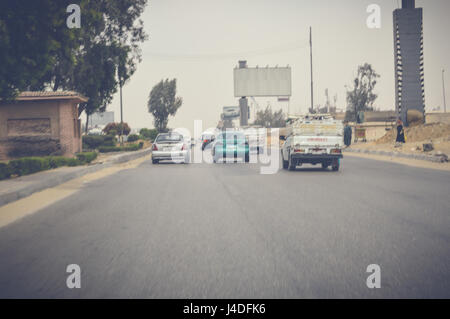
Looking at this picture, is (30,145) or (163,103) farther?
(163,103)

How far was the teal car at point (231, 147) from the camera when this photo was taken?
2619cm

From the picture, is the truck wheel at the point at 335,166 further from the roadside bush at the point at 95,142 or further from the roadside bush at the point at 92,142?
the roadside bush at the point at 92,142

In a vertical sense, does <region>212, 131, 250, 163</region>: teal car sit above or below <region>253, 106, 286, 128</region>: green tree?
below

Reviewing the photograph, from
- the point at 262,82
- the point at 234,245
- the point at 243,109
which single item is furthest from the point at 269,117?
the point at 234,245

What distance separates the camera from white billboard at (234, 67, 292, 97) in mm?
81875

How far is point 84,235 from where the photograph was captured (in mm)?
7551

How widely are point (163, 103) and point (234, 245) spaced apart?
77887mm

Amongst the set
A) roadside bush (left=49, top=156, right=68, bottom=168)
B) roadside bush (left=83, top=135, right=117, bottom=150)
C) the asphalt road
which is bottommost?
the asphalt road

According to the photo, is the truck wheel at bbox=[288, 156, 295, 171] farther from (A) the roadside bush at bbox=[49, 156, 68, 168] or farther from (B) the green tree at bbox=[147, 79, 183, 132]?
(B) the green tree at bbox=[147, 79, 183, 132]

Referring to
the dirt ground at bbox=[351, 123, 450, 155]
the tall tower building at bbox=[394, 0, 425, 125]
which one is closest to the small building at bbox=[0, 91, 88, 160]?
the dirt ground at bbox=[351, 123, 450, 155]

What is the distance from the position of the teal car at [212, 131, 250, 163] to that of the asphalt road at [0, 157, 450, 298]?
13.4 m

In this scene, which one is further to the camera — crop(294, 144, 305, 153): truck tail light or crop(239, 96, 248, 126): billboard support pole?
crop(239, 96, 248, 126): billboard support pole

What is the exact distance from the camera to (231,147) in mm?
26250

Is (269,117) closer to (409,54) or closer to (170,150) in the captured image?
(409,54)
